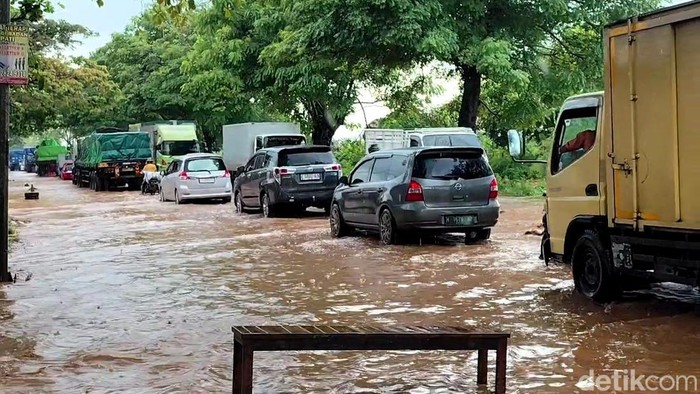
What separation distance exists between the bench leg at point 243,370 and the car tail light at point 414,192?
8431 millimetres

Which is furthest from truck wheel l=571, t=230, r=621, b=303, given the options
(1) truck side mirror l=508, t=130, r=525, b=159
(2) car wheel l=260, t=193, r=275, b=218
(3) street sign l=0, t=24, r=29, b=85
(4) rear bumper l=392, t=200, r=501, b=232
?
(2) car wheel l=260, t=193, r=275, b=218

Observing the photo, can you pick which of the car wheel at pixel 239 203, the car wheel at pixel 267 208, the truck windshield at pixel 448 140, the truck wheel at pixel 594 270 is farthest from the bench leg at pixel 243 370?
the truck windshield at pixel 448 140

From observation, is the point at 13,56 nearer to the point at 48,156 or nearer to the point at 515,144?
the point at 515,144

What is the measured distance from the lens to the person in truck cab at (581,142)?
900 cm

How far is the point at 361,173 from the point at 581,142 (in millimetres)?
6882

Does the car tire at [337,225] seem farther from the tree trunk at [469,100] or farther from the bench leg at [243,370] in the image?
the tree trunk at [469,100]

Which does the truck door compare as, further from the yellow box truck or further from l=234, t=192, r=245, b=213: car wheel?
l=234, t=192, r=245, b=213: car wheel

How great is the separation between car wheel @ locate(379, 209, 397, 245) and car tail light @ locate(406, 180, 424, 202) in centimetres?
61

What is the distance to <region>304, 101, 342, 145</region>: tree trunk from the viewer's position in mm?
37341

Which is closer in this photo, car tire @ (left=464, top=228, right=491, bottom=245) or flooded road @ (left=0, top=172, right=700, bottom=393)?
flooded road @ (left=0, top=172, right=700, bottom=393)

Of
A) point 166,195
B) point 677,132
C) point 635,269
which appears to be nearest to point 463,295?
point 635,269

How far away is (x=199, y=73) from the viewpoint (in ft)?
114

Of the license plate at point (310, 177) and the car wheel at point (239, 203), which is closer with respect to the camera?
the license plate at point (310, 177)

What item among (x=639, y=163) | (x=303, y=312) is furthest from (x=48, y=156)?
(x=639, y=163)
